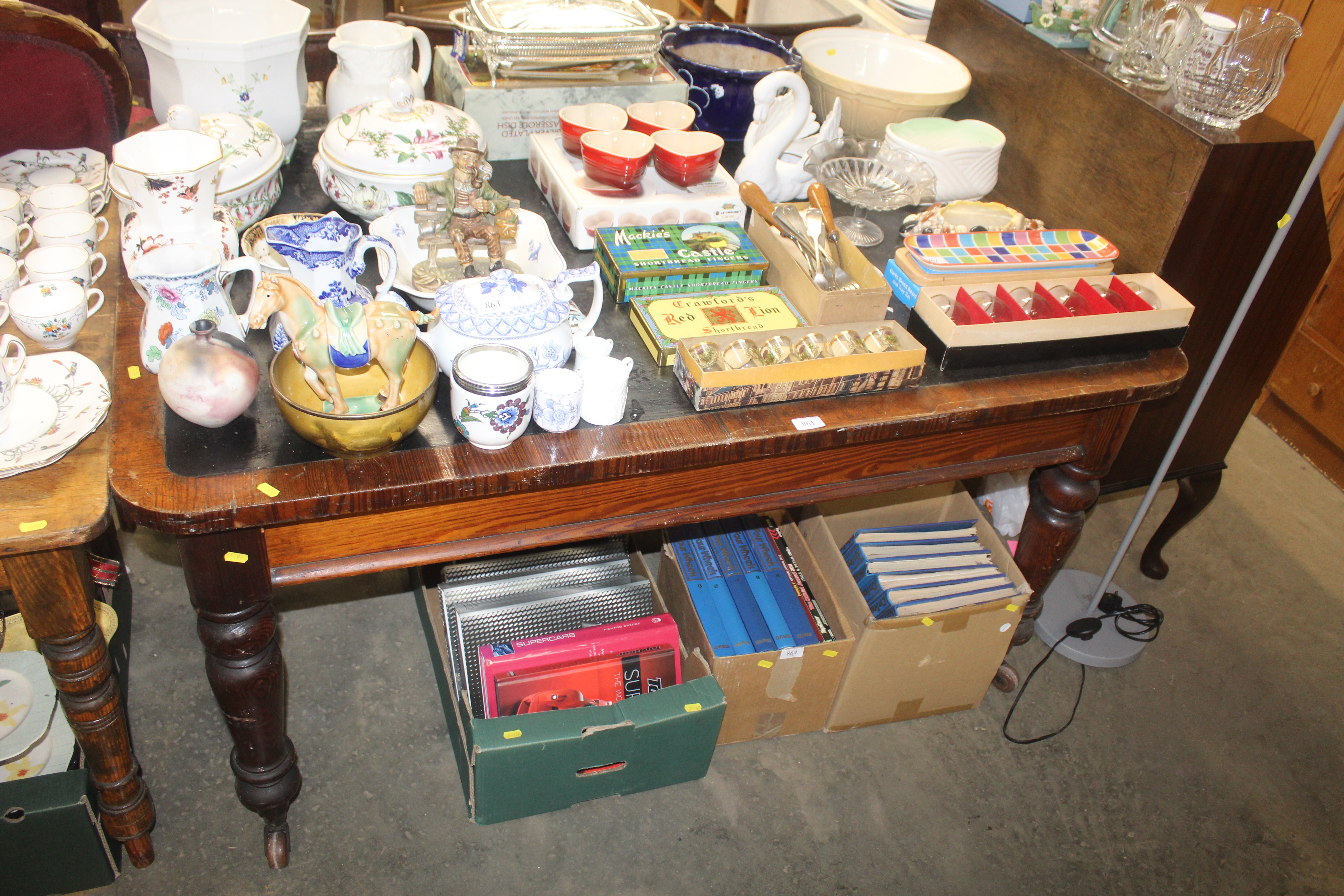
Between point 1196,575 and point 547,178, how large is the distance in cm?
176

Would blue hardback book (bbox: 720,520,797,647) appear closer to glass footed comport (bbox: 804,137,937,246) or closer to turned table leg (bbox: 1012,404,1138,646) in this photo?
turned table leg (bbox: 1012,404,1138,646)

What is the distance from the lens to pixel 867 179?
5.53 feet

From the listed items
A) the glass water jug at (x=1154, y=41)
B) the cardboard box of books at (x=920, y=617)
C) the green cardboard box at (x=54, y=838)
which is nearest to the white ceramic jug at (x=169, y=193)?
the green cardboard box at (x=54, y=838)

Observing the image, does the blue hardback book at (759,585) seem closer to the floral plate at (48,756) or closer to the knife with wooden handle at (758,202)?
the knife with wooden handle at (758,202)

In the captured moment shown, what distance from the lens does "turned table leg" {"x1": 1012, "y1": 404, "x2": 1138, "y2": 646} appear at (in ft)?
4.80

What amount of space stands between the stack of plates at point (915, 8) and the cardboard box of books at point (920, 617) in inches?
43.8

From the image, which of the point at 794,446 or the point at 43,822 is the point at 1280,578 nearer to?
the point at 794,446

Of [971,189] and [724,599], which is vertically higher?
[971,189]

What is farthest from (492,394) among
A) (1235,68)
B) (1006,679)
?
(1006,679)

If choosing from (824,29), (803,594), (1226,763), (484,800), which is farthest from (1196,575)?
(484,800)

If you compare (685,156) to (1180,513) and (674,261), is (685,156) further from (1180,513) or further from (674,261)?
(1180,513)

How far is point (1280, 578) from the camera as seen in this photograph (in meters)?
2.28

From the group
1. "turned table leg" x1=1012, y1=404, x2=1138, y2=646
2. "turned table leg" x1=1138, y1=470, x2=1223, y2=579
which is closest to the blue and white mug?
"turned table leg" x1=1012, y1=404, x2=1138, y2=646

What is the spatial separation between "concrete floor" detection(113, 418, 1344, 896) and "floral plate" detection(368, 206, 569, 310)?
863mm
